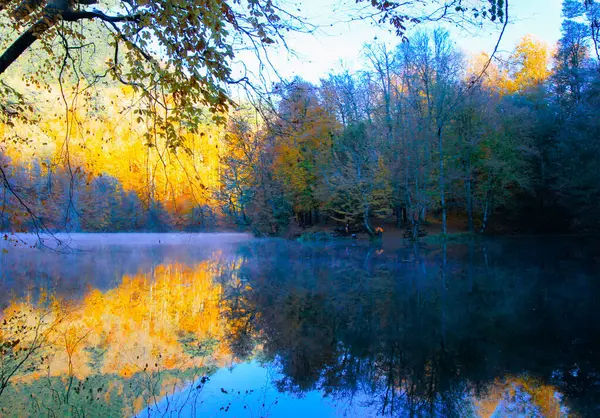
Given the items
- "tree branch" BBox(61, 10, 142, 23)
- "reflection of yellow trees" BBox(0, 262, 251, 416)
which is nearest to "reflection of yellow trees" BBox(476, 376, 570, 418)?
"reflection of yellow trees" BBox(0, 262, 251, 416)

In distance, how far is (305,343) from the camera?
282 inches

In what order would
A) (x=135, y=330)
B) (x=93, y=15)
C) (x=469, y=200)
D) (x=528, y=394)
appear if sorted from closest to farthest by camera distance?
(x=93, y=15) → (x=528, y=394) → (x=135, y=330) → (x=469, y=200)

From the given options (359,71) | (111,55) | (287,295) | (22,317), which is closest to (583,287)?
(287,295)

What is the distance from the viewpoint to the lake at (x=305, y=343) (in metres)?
5.09

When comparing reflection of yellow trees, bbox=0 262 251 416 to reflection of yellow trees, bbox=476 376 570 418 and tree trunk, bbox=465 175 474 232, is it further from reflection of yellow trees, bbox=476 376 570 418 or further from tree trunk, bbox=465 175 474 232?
tree trunk, bbox=465 175 474 232

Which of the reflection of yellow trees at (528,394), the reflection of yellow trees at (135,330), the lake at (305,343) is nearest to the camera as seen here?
the reflection of yellow trees at (528,394)

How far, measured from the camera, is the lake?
5.09 metres

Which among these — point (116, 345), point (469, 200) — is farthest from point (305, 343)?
point (469, 200)

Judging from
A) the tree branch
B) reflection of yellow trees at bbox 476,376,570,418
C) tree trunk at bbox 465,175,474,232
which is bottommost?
reflection of yellow trees at bbox 476,376,570,418

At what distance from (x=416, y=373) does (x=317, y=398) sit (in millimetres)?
1479

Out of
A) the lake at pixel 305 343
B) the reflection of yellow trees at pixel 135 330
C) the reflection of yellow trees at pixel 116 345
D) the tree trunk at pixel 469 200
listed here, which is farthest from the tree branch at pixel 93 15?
the tree trunk at pixel 469 200

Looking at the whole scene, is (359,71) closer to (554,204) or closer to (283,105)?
(554,204)

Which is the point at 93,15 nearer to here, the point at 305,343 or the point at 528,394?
the point at 305,343

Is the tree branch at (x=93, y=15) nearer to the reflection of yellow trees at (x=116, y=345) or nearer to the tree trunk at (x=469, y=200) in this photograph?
the reflection of yellow trees at (x=116, y=345)
